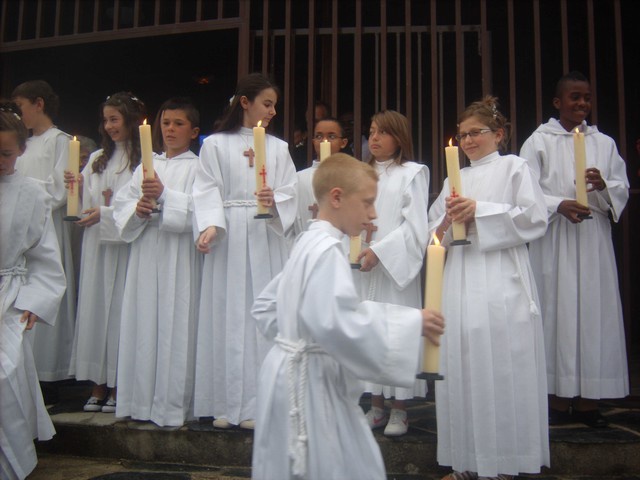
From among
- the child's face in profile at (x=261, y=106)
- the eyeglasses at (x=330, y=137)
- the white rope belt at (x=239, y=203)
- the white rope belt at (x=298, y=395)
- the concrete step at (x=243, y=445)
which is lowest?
the concrete step at (x=243, y=445)

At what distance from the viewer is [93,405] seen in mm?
4660

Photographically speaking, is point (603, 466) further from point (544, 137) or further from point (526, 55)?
point (526, 55)

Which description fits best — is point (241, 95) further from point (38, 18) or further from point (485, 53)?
point (38, 18)

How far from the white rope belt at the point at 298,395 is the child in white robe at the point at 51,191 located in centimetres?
291

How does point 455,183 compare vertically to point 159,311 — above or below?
above

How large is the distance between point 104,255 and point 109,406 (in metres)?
1.04

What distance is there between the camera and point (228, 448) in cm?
409

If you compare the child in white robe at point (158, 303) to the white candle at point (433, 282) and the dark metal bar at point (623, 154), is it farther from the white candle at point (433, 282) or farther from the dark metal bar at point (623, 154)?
the dark metal bar at point (623, 154)

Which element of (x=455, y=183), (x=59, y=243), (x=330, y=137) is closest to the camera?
(x=455, y=183)

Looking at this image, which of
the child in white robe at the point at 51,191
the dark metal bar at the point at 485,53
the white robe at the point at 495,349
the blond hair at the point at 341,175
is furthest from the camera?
the dark metal bar at the point at 485,53

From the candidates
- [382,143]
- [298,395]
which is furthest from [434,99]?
[298,395]

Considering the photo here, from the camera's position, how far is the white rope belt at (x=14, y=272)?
392 cm

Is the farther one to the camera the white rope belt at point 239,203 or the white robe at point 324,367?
the white rope belt at point 239,203

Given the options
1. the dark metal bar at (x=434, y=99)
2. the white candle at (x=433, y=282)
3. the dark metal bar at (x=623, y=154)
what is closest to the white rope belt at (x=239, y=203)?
the dark metal bar at (x=434, y=99)
